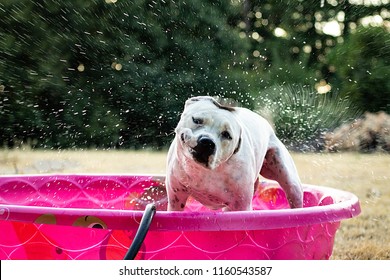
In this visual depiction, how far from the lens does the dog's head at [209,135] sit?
1899 mm

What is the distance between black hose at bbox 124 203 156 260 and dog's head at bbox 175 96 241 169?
0.29 m

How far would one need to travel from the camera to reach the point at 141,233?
A: 1.68 metres

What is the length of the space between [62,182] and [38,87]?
6.95 metres

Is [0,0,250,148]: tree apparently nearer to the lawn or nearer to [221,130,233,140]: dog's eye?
the lawn

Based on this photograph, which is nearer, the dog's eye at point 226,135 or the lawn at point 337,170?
the dog's eye at point 226,135

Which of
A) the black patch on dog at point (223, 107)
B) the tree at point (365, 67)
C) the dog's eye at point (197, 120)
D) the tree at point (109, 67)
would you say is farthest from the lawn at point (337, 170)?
the tree at point (365, 67)

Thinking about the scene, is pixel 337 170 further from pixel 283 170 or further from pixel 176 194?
pixel 176 194

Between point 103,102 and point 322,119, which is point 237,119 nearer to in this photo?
point 322,119

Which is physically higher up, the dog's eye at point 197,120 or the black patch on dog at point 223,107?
the black patch on dog at point 223,107

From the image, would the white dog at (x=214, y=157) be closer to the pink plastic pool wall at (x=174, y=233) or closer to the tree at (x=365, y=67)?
the pink plastic pool wall at (x=174, y=233)

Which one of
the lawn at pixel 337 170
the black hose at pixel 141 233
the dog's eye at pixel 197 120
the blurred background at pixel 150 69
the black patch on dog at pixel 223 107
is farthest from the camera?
the blurred background at pixel 150 69

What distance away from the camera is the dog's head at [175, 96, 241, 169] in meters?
1.90

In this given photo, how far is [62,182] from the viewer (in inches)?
126

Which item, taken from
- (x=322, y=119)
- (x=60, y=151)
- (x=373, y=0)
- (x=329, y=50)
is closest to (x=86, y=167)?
(x=60, y=151)
